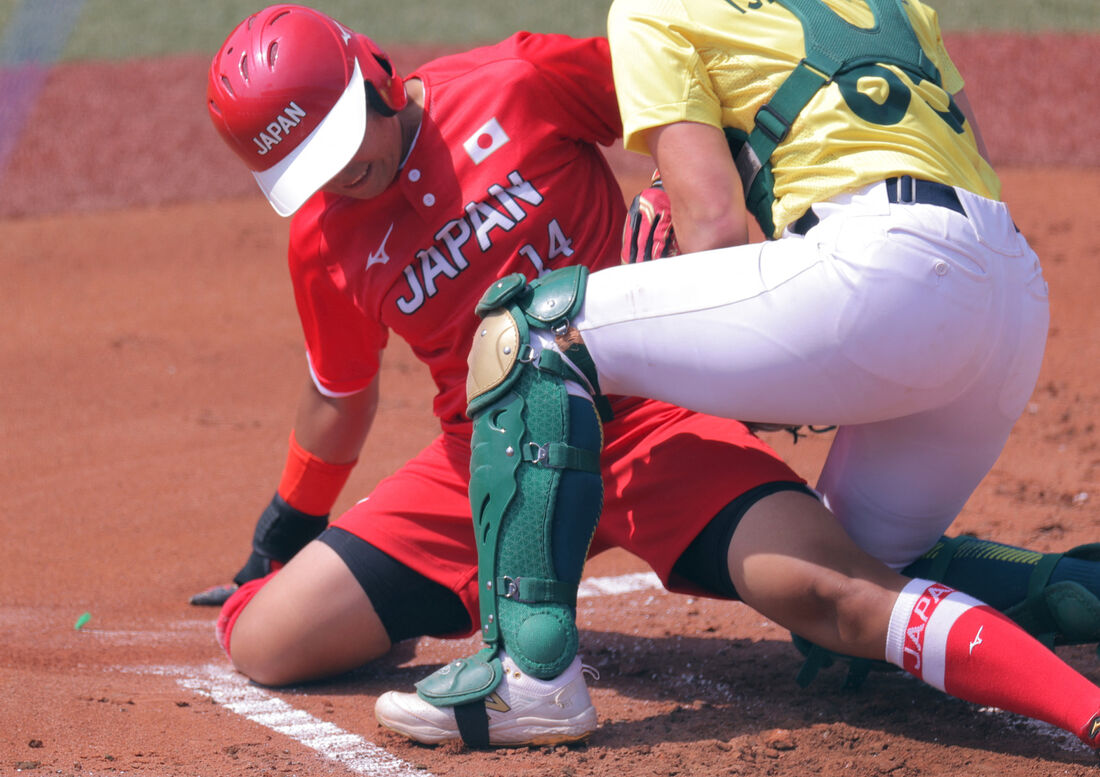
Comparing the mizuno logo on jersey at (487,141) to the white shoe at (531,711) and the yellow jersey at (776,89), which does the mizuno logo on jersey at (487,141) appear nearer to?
the yellow jersey at (776,89)

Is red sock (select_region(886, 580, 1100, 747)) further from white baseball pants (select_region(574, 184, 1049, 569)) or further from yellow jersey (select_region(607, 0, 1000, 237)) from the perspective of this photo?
yellow jersey (select_region(607, 0, 1000, 237))

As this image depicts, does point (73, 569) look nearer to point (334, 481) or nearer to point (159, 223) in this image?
point (334, 481)

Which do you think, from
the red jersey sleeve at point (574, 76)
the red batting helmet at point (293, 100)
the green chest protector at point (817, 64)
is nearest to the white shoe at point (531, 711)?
the green chest protector at point (817, 64)

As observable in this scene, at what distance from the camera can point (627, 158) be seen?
24.2 feet

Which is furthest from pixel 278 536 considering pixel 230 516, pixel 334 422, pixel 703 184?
pixel 703 184

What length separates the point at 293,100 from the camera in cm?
227

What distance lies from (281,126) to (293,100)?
5cm

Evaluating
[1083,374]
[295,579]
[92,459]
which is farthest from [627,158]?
[295,579]

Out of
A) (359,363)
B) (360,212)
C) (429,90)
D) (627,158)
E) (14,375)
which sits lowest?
(14,375)

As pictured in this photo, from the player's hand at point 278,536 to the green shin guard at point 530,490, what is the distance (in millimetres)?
965

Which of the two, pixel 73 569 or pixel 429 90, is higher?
pixel 429 90

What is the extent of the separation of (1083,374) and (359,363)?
2.89 m

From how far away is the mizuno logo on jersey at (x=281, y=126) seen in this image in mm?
2277

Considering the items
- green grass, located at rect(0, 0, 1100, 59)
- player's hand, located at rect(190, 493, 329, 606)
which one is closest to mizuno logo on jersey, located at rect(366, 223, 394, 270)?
player's hand, located at rect(190, 493, 329, 606)
